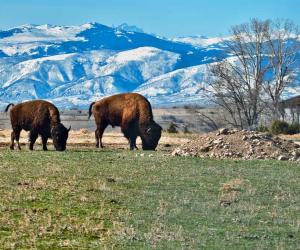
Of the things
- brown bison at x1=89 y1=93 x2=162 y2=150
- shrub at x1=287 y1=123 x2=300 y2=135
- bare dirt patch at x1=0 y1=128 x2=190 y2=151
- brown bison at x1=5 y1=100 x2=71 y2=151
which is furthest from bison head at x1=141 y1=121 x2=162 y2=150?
shrub at x1=287 y1=123 x2=300 y2=135

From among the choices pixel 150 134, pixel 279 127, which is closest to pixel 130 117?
pixel 150 134

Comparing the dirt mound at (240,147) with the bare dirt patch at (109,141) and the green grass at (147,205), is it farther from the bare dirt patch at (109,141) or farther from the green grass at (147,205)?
the bare dirt patch at (109,141)

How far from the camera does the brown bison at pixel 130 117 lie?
35.8 meters

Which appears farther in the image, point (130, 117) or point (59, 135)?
point (130, 117)

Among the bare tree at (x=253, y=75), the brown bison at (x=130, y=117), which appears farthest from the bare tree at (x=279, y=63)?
the brown bison at (x=130, y=117)

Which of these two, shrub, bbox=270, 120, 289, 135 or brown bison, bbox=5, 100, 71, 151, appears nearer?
brown bison, bbox=5, 100, 71, 151

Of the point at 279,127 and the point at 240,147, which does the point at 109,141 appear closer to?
the point at 240,147

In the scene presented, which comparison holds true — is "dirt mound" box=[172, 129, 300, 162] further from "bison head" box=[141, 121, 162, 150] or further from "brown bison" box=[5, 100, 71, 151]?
"brown bison" box=[5, 100, 71, 151]

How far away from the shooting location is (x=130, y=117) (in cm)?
3628

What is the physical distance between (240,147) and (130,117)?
6976mm

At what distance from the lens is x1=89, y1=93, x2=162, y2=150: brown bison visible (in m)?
35.8

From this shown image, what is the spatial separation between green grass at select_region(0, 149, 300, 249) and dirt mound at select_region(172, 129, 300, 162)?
14.0 feet

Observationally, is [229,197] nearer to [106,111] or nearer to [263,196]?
[263,196]

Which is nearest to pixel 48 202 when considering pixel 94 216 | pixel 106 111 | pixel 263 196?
pixel 94 216
